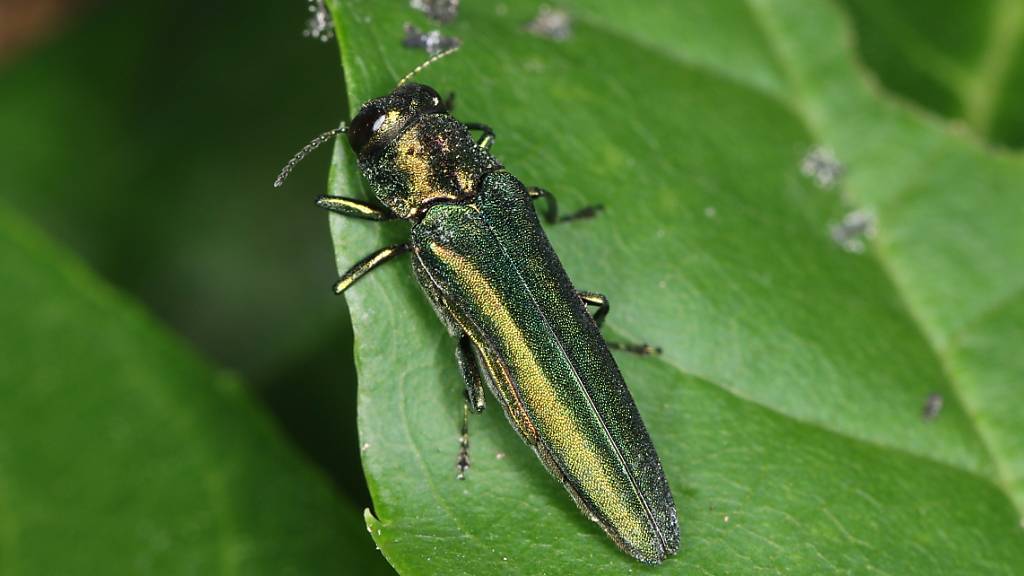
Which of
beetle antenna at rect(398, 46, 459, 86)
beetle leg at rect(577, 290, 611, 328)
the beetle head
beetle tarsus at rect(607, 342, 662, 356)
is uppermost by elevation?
beetle antenna at rect(398, 46, 459, 86)

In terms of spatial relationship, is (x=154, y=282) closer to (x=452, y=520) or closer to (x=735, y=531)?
(x=452, y=520)

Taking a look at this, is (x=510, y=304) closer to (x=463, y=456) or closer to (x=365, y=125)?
(x=463, y=456)

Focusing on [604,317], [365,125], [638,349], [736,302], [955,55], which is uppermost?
[365,125]

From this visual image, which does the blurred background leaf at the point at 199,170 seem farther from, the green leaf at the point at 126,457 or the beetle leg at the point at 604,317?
the beetle leg at the point at 604,317

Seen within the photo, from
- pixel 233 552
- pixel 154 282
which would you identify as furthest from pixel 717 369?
pixel 154 282

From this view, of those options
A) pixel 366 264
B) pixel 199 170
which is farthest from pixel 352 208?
pixel 199 170

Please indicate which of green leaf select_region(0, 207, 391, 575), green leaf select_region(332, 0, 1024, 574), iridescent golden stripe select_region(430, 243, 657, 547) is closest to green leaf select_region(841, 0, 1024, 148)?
green leaf select_region(332, 0, 1024, 574)

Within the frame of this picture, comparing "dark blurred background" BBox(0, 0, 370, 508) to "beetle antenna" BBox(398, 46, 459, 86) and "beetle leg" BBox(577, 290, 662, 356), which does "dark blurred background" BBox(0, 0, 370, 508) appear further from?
"beetle leg" BBox(577, 290, 662, 356)
